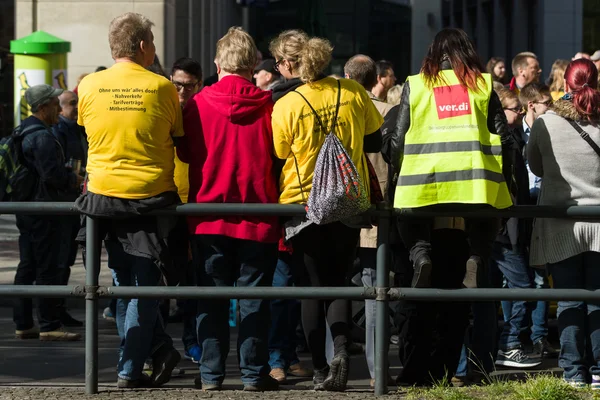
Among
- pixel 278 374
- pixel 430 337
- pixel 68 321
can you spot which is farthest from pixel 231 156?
pixel 68 321

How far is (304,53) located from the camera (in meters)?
7.12

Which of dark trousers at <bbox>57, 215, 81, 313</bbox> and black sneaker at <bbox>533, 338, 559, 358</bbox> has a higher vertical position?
dark trousers at <bbox>57, 215, 81, 313</bbox>

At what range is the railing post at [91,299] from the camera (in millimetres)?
6883

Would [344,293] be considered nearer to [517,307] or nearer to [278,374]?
[278,374]

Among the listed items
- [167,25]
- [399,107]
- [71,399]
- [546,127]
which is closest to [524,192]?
[546,127]

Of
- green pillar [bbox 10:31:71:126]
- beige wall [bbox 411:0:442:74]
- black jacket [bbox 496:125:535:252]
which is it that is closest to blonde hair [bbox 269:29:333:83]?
black jacket [bbox 496:125:535:252]

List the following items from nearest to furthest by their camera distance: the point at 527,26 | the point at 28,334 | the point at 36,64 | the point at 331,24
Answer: the point at 28,334 < the point at 36,64 < the point at 527,26 < the point at 331,24

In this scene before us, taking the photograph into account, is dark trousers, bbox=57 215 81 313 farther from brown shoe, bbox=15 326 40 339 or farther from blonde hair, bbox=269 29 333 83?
blonde hair, bbox=269 29 333 83

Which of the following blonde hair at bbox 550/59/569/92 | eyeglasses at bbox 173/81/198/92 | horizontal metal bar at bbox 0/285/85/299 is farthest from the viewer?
blonde hair at bbox 550/59/569/92

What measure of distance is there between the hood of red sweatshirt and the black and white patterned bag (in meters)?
0.48

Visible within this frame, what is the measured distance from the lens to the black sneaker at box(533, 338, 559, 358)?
361 inches

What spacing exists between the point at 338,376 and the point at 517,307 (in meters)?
2.51

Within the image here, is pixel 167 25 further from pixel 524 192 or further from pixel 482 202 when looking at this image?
pixel 482 202

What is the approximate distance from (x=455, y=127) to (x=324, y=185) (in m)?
0.75
